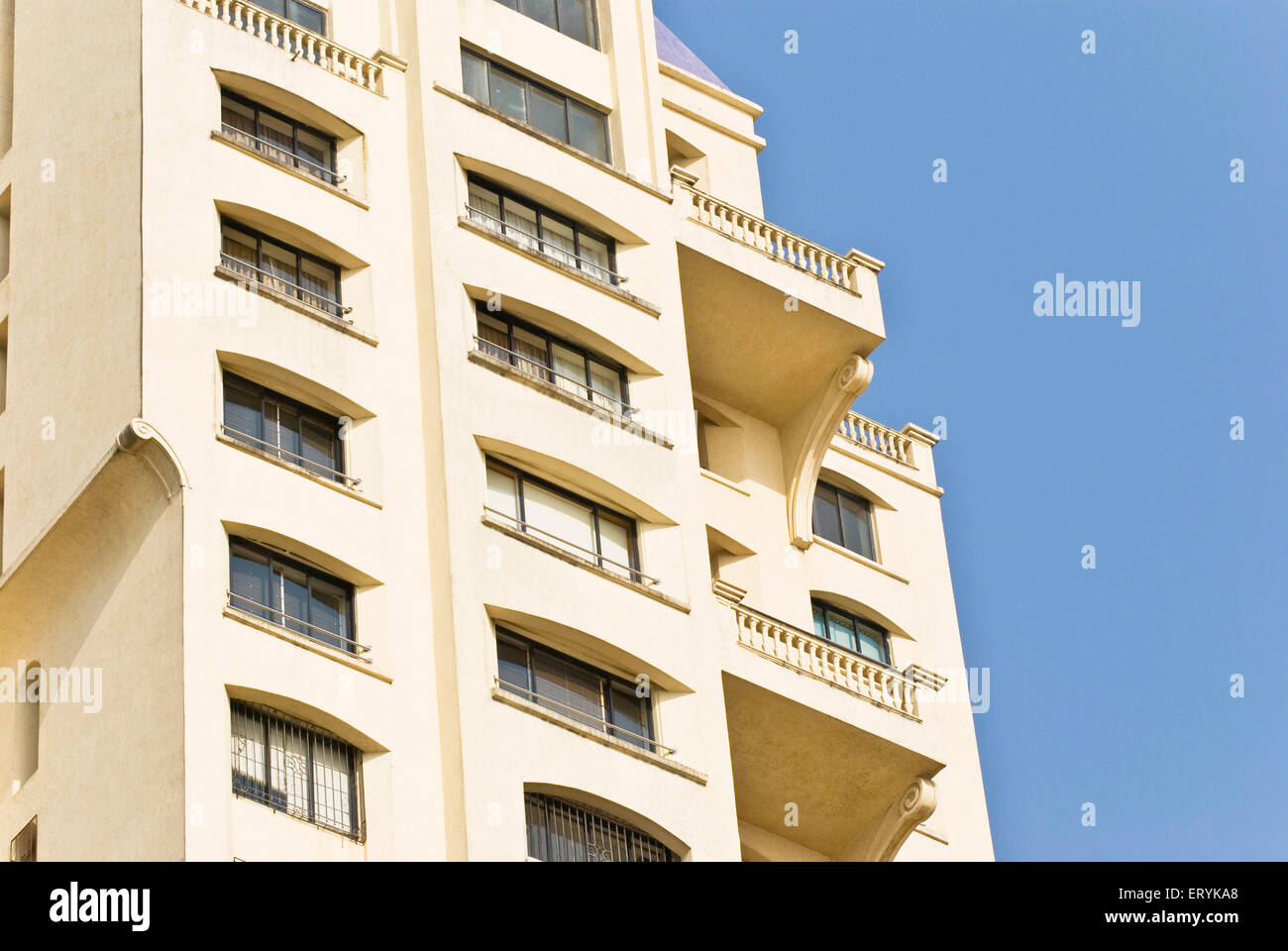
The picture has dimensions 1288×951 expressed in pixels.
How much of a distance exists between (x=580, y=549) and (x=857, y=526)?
33.8ft

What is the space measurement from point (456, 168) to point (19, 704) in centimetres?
1045

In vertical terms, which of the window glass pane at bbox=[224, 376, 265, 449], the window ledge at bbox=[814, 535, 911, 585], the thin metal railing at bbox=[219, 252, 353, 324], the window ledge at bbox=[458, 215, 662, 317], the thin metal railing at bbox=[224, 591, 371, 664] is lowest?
the thin metal railing at bbox=[224, 591, 371, 664]

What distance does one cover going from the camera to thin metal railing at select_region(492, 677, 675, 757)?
110ft

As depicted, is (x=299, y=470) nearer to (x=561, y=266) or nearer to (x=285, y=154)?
(x=285, y=154)

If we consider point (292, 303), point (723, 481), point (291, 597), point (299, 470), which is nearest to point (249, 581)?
point (291, 597)

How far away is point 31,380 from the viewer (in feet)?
119

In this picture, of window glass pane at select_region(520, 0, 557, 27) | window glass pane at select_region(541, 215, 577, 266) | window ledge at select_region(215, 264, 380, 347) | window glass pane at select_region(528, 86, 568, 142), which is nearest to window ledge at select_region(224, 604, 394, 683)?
window ledge at select_region(215, 264, 380, 347)

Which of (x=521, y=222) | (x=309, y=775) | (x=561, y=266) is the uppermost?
(x=521, y=222)

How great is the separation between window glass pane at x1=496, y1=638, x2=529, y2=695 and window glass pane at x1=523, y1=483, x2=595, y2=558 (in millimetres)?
2000

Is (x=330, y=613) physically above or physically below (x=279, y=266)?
below

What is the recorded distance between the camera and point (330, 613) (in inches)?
1307

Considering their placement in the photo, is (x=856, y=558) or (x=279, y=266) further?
(x=856, y=558)

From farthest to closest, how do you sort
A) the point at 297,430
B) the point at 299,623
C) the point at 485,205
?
the point at 485,205, the point at 297,430, the point at 299,623

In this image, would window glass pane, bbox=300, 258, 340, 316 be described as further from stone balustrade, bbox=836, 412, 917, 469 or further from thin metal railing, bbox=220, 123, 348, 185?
stone balustrade, bbox=836, 412, 917, 469
